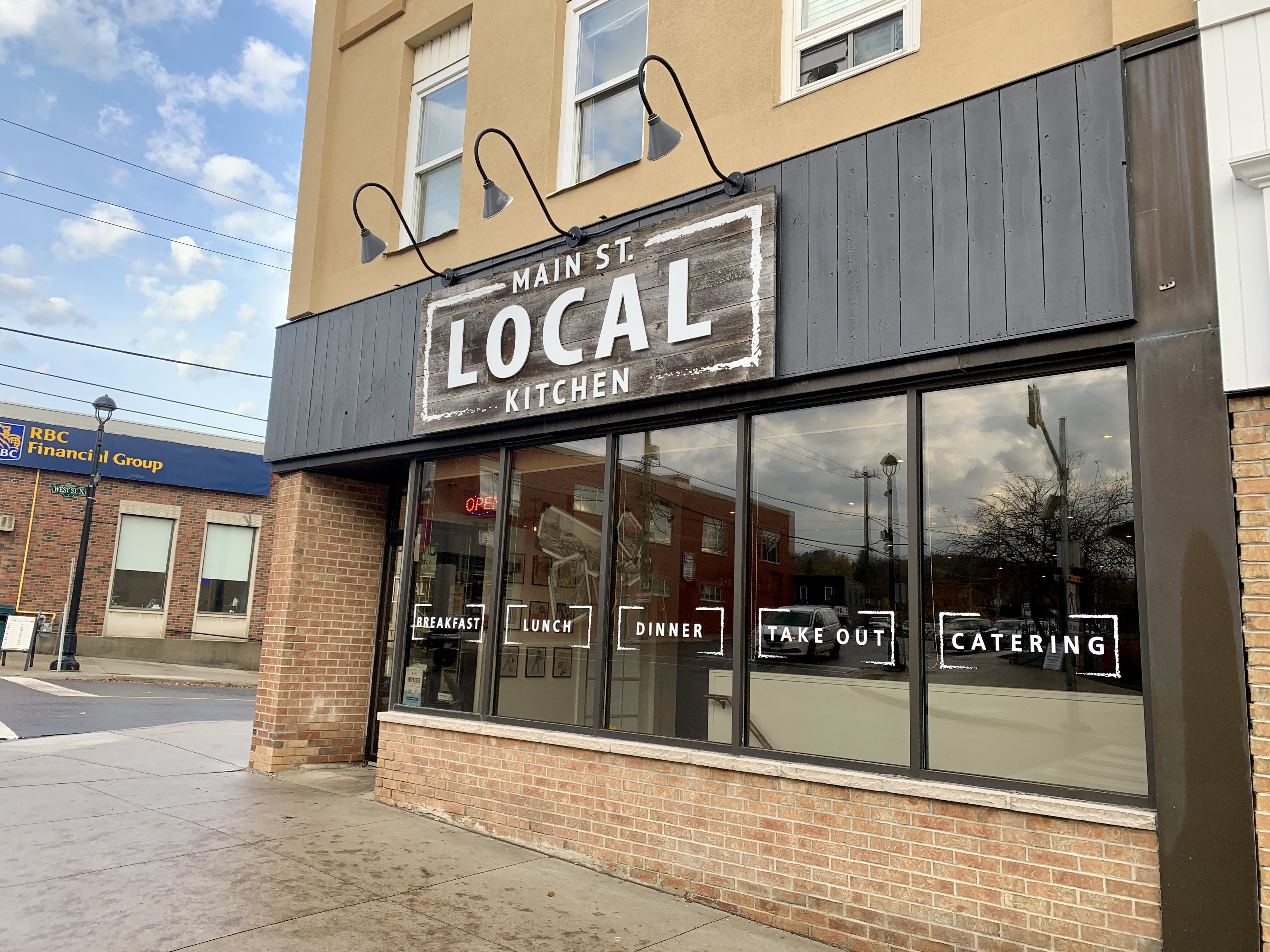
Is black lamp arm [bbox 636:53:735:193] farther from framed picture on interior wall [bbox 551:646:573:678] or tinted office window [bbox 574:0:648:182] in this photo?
framed picture on interior wall [bbox 551:646:573:678]

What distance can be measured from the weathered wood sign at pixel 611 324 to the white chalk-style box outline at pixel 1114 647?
2.27 metres

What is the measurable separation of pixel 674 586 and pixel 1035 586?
2331 mm

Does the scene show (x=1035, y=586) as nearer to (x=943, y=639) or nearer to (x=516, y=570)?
(x=943, y=639)

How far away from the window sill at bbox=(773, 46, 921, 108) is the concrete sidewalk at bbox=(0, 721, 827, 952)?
5038mm

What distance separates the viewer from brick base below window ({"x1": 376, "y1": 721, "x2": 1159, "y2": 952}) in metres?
4.10

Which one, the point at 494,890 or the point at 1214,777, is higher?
the point at 1214,777

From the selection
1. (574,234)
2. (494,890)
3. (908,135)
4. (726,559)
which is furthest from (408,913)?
(908,135)

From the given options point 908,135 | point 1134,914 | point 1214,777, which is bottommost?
point 1134,914

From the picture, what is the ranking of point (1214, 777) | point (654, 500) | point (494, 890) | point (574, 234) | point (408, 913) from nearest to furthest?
point (1214, 777) → point (408, 913) → point (494, 890) → point (654, 500) → point (574, 234)

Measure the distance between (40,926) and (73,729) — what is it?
25.8 ft

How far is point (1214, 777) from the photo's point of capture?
3.78m

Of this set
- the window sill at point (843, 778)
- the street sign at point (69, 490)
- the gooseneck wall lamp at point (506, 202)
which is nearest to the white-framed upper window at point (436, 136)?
the gooseneck wall lamp at point (506, 202)

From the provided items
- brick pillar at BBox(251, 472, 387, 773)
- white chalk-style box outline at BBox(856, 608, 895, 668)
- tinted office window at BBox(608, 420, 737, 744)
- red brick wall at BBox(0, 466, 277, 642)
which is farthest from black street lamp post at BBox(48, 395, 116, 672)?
white chalk-style box outline at BBox(856, 608, 895, 668)

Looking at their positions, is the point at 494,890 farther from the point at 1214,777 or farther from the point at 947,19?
the point at 947,19
